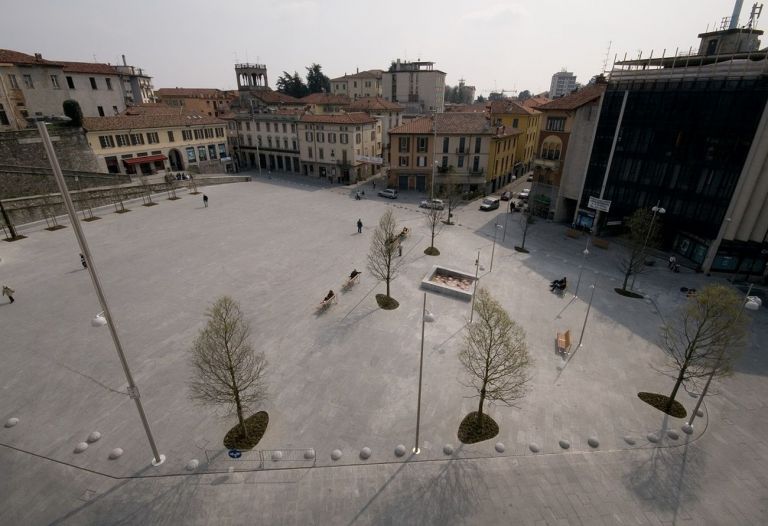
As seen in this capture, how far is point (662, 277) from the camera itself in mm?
31281

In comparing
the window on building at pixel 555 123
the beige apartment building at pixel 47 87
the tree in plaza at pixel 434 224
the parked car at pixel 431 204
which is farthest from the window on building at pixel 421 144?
the beige apartment building at pixel 47 87

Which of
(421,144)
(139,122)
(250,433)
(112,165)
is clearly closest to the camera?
(250,433)

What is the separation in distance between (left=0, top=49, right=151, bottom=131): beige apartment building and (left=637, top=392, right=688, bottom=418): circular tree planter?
2731 inches

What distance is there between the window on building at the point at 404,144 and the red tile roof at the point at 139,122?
3647 cm

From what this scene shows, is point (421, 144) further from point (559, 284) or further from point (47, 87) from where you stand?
point (47, 87)

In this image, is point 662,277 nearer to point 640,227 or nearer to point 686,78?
point 640,227

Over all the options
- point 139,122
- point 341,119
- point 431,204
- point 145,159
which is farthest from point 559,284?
point 139,122

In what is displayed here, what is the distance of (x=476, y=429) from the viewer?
1587cm

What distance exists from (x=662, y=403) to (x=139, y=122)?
70.6m

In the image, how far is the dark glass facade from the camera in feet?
98.4

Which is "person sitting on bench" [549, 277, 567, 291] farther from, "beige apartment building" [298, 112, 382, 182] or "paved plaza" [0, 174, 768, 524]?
"beige apartment building" [298, 112, 382, 182]

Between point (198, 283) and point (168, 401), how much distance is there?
12.5 m

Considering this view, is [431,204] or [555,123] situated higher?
[555,123]

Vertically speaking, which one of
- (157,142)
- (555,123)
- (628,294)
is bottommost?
(628,294)
